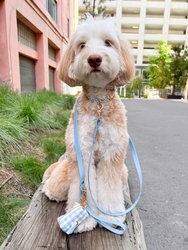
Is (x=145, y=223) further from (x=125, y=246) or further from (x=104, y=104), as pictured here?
(x=104, y=104)

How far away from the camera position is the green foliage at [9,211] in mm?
1654

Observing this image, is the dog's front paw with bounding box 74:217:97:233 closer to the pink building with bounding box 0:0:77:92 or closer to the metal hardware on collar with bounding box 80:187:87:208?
the metal hardware on collar with bounding box 80:187:87:208

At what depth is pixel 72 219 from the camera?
1.39m

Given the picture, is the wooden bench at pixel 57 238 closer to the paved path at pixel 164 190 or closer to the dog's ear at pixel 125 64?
the paved path at pixel 164 190

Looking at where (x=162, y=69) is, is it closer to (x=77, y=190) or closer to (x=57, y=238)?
(x=77, y=190)

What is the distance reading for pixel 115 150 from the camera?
1.48m

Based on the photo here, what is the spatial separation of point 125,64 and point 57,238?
120 cm

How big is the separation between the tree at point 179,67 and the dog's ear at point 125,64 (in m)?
25.6

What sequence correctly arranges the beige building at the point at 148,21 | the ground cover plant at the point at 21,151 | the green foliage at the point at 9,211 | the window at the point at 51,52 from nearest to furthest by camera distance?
the green foliage at the point at 9,211 → the ground cover plant at the point at 21,151 → the window at the point at 51,52 → the beige building at the point at 148,21

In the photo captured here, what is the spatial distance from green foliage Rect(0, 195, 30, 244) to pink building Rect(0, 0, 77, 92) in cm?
414

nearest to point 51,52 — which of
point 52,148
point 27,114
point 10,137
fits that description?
point 27,114

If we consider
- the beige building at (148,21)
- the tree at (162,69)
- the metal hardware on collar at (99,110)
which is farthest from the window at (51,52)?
the beige building at (148,21)

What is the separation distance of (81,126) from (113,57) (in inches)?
19.2

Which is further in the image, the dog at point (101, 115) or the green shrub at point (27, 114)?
the green shrub at point (27, 114)
